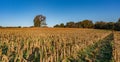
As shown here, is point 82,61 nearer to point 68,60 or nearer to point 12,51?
point 68,60

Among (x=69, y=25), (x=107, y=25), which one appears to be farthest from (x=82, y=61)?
(x=69, y=25)

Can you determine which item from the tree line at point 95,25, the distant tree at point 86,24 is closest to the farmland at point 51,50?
the tree line at point 95,25

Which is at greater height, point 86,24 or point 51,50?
point 86,24

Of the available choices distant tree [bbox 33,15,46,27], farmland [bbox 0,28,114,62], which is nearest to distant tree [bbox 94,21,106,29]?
distant tree [bbox 33,15,46,27]

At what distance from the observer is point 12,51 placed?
36.6 ft

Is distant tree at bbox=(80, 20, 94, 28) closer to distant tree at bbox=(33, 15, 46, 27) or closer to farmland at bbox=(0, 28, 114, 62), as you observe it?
distant tree at bbox=(33, 15, 46, 27)

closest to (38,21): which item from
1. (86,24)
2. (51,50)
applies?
(86,24)

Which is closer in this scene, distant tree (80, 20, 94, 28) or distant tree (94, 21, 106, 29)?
distant tree (94, 21, 106, 29)

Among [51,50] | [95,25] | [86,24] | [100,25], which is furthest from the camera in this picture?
[86,24]

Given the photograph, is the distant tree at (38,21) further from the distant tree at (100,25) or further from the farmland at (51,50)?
the farmland at (51,50)

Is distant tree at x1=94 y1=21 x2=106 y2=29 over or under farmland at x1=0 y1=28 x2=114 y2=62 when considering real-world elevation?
over

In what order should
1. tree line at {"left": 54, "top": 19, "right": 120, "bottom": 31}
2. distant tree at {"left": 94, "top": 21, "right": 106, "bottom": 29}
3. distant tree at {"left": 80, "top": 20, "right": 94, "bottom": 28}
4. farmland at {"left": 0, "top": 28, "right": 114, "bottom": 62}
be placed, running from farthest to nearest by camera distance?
1. distant tree at {"left": 80, "top": 20, "right": 94, "bottom": 28}
2. distant tree at {"left": 94, "top": 21, "right": 106, "bottom": 29}
3. tree line at {"left": 54, "top": 19, "right": 120, "bottom": 31}
4. farmland at {"left": 0, "top": 28, "right": 114, "bottom": 62}

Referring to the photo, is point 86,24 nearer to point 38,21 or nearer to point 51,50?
point 38,21

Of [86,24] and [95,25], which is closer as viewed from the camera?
[95,25]
